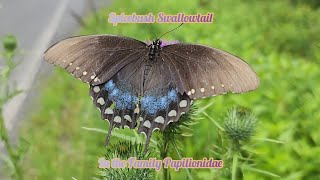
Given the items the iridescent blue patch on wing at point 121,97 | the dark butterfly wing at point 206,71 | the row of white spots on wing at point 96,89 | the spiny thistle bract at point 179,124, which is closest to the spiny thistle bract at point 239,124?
the spiny thistle bract at point 179,124

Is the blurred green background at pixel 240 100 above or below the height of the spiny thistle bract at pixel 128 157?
above

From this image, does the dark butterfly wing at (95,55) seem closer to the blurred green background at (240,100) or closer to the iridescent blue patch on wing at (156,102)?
the iridescent blue patch on wing at (156,102)

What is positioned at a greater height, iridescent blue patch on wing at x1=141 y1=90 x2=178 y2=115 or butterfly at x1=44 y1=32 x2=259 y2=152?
butterfly at x1=44 y1=32 x2=259 y2=152

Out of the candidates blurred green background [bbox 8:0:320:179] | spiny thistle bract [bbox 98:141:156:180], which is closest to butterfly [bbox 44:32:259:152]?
spiny thistle bract [bbox 98:141:156:180]

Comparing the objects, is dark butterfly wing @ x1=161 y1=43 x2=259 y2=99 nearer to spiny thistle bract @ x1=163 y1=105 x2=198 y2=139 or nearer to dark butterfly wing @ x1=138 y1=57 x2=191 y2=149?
dark butterfly wing @ x1=138 y1=57 x2=191 y2=149

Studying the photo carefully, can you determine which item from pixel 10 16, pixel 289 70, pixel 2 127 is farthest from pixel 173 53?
pixel 10 16

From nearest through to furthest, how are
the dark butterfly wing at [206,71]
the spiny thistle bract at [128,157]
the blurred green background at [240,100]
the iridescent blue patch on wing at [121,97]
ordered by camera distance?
1. the spiny thistle bract at [128,157]
2. the dark butterfly wing at [206,71]
3. the iridescent blue patch on wing at [121,97]
4. the blurred green background at [240,100]

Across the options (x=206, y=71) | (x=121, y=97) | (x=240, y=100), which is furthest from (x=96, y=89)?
(x=240, y=100)
